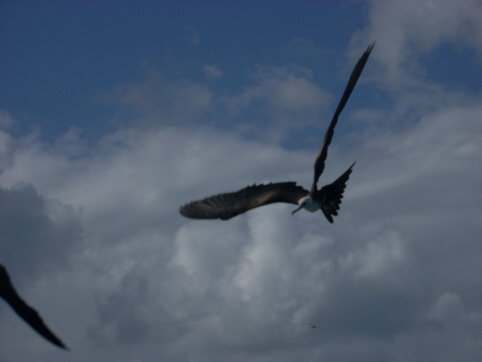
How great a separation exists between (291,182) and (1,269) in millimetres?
11814

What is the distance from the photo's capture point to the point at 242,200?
97.9 feet

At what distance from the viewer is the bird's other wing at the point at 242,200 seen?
29.2 meters

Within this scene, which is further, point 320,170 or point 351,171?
point 351,171

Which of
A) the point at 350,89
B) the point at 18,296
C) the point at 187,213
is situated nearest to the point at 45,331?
the point at 18,296

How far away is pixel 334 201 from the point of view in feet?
98.7

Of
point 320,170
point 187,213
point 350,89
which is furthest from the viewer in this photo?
point 187,213

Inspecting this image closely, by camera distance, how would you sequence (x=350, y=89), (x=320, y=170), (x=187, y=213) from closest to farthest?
(x=350, y=89) → (x=320, y=170) → (x=187, y=213)

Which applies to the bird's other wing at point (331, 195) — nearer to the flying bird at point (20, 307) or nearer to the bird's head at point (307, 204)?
the bird's head at point (307, 204)

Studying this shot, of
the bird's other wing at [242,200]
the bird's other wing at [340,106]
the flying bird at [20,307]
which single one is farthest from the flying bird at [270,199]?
the flying bird at [20,307]

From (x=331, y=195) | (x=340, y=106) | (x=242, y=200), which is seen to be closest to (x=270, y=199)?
(x=242, y=200)

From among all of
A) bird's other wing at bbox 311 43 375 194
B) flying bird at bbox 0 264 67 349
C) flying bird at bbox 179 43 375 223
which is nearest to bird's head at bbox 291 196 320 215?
flying bird at bbox 179 43 375 223

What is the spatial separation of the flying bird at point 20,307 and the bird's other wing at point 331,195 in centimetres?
1156

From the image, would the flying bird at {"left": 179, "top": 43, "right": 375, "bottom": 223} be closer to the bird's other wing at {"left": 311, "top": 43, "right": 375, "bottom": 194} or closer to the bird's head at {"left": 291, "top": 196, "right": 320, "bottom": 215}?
the bird's head at {"left": 291, "top": 196, "right": 320, "bottom": 215}

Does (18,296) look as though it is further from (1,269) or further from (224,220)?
(224,220)
